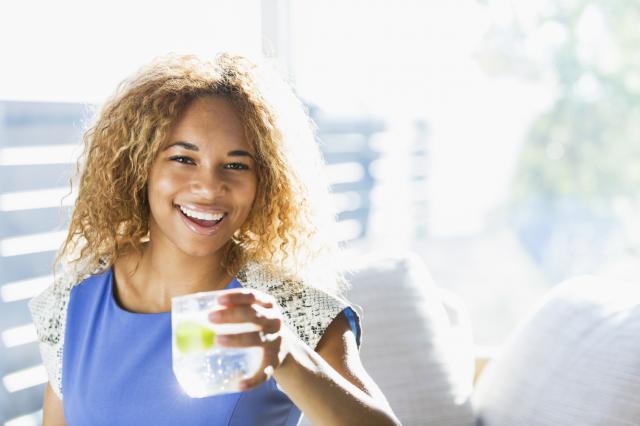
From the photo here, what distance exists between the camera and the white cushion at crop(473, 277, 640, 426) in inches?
63.7

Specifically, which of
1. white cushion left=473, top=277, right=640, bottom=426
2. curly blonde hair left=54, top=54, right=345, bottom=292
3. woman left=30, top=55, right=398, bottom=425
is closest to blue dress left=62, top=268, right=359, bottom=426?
woman left=30, top=55, right=398, bottom=425

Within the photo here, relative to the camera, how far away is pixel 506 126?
3.22m

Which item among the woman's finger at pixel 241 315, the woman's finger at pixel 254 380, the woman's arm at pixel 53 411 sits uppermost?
the woman's finger at pixel 241 315

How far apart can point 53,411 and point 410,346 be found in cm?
83

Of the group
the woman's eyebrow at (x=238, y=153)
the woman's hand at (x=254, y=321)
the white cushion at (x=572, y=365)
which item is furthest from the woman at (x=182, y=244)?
the white cushion at (x=572, y=365)

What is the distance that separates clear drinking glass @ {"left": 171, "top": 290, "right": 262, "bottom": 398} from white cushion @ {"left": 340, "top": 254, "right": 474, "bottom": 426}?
37.3 inches

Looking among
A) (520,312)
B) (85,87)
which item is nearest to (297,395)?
(85,87)

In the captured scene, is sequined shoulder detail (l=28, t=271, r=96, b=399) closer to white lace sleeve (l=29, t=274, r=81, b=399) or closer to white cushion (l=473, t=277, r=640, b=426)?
white lace sleeve (l=29, t=274, r=81, b=399)

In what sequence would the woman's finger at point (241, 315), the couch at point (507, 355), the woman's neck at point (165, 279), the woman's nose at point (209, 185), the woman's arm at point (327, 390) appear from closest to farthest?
the woman's finger at point (241, 315) < the woman's arm at point (327, 390) < the woman's nose at point (209, 185) < the woman's neck at point (165, 279) < the couch at point (507, 355)

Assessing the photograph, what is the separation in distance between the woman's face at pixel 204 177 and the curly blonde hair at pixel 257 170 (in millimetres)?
25

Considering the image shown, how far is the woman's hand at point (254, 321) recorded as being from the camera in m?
0.95

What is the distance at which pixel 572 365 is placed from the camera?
174 centimetres

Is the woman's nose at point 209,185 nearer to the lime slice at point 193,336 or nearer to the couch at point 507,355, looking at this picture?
the lime slice at point 193,336

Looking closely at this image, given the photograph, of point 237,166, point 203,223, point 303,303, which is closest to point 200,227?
point 203,223
